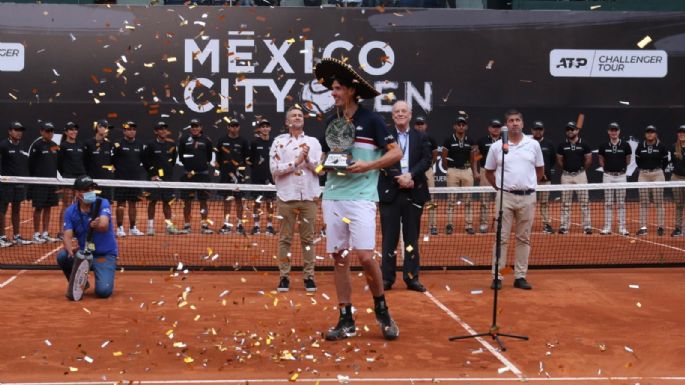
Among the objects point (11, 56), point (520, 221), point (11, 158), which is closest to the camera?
point (520, 221)

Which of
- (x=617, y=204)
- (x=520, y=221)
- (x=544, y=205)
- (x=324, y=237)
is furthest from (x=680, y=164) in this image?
(x=520, y=221)

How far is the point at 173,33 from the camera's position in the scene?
22766 mm

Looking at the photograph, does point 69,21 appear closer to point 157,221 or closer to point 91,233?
point 157,221

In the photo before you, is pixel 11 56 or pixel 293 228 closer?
pixel 293 228

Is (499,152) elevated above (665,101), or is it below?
below

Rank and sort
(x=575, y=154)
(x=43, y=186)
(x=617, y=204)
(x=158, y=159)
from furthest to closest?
(x=617, y=204) < (x=575, y=154) < (x=158, y=159) < (x=43, y=186)

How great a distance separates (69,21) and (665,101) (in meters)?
15.2

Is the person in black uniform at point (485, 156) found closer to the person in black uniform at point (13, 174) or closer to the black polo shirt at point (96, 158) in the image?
the black polo shirt at point (96, 158)

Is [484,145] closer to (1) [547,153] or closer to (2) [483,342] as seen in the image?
(1) [547,153]

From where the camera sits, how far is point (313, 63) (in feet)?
75.7

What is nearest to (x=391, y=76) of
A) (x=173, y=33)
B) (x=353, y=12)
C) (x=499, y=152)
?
(x=353, y=12)

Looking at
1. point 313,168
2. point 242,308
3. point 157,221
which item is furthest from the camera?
point 157,221

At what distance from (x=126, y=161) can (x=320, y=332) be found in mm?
9822

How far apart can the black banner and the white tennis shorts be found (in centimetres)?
1422
